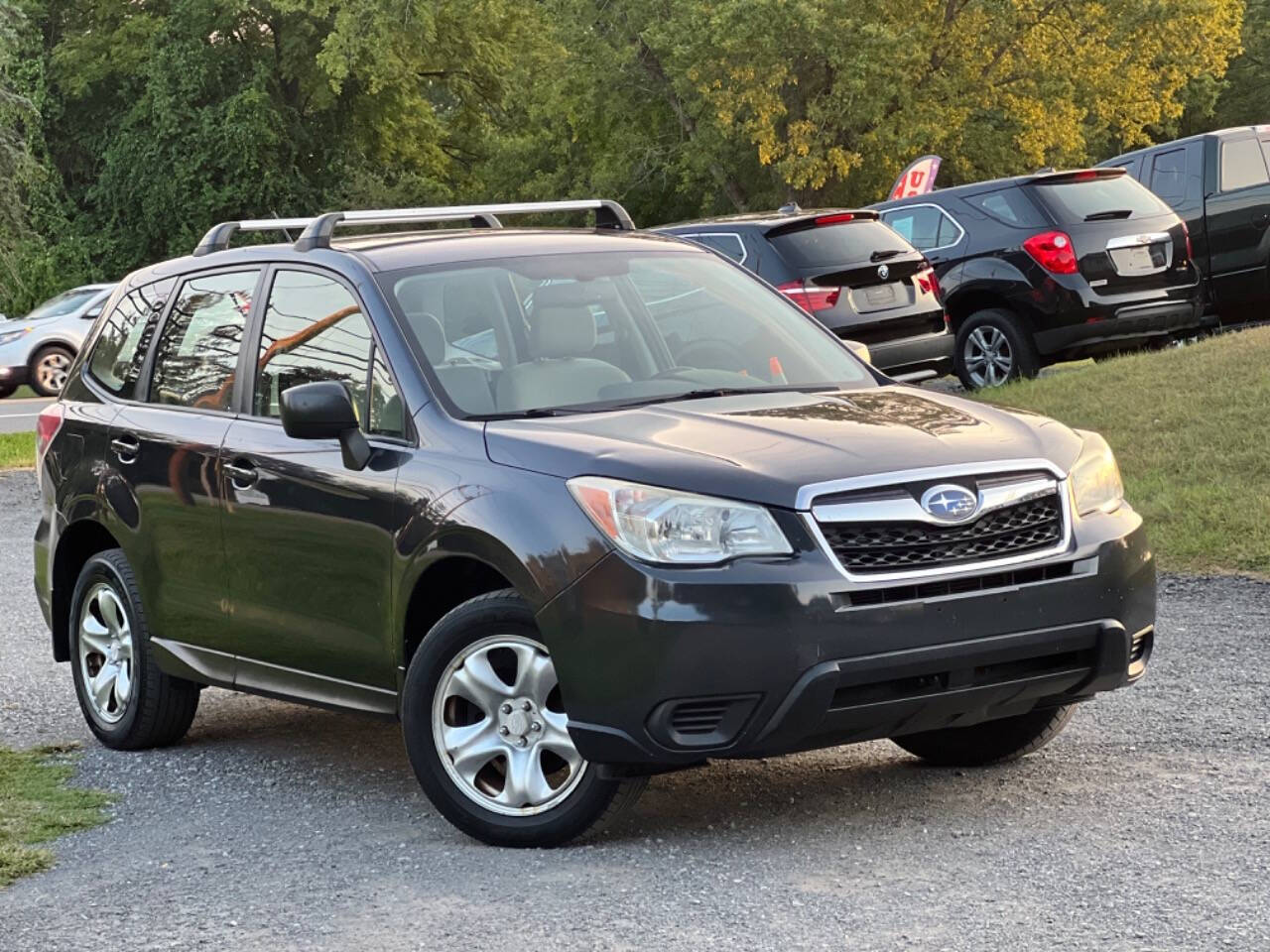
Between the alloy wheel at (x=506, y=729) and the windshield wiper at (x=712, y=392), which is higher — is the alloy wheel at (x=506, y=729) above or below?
below

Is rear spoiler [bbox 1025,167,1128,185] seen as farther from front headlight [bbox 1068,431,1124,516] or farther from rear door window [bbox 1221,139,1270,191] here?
front headlight [bbox 1068,431,1124,516]

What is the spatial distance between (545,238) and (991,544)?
2116 millimetres

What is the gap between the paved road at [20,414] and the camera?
25.9 metres

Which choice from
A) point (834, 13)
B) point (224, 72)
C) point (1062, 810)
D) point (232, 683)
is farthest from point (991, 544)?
point (224, 72)

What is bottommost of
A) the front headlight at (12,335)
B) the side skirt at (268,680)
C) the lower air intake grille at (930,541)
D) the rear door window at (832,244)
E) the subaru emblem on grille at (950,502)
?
the front headlight at (12,335)

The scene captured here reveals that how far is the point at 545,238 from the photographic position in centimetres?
681

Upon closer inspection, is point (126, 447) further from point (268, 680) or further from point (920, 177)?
point (920, 177)

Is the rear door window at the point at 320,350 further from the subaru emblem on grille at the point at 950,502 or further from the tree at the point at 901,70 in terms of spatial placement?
the tree at the point at 901,70

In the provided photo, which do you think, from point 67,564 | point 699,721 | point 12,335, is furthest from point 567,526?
point 12,335

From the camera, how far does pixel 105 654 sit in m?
7.50

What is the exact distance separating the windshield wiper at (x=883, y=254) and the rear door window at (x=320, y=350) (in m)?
9.02

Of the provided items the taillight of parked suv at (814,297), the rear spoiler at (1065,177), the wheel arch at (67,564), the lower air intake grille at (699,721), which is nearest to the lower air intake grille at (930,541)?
the lower air intake grille at (699,721)

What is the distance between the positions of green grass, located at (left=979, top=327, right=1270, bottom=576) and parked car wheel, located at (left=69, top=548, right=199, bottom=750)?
508 cm

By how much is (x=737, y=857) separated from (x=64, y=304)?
28170mm
